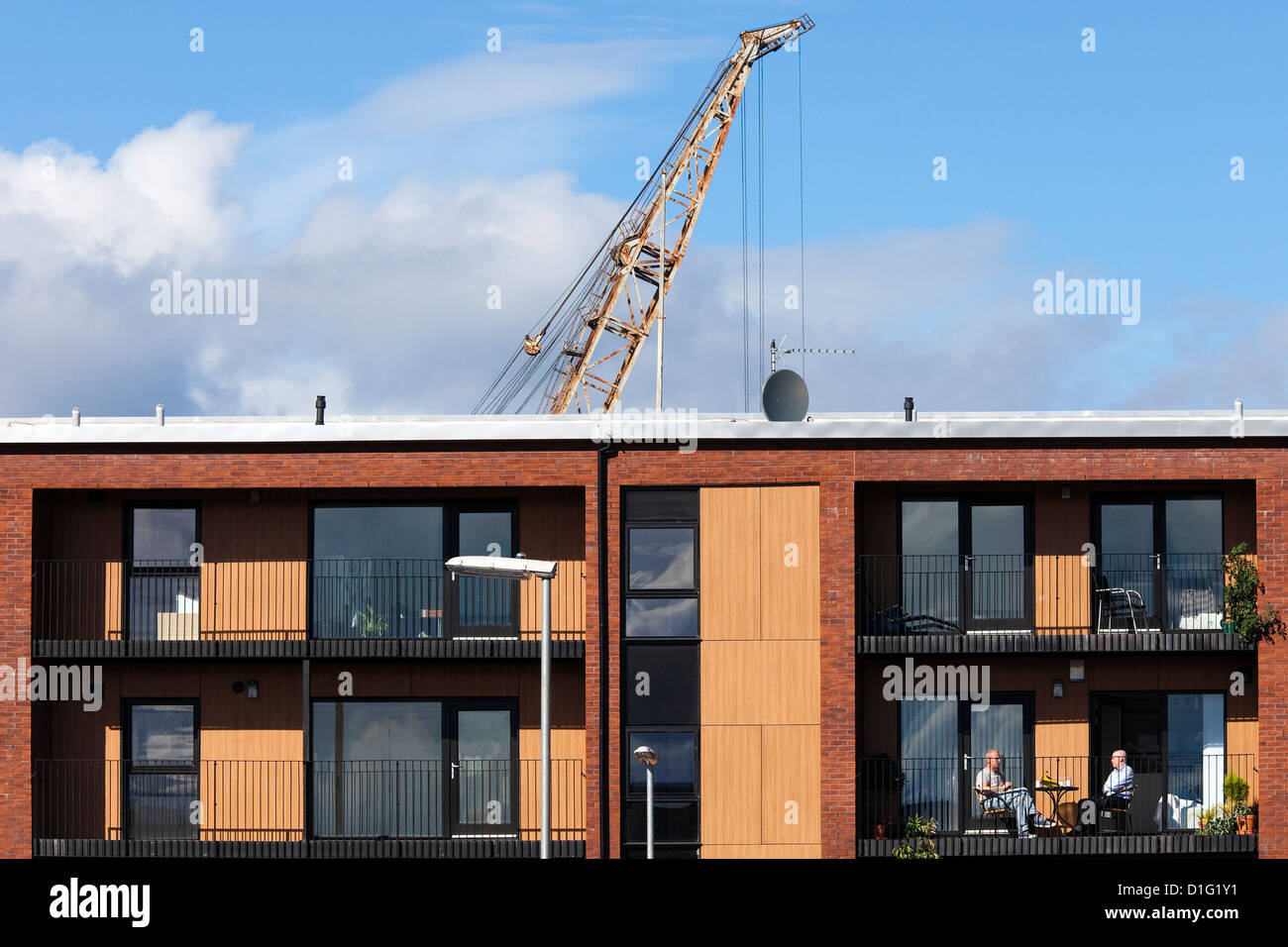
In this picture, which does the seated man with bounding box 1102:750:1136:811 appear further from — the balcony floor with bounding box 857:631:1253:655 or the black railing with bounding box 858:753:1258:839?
the balcony floor with bounding box 857:631:1253:655

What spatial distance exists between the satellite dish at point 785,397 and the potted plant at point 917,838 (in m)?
6.70

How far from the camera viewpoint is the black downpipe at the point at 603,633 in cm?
2311

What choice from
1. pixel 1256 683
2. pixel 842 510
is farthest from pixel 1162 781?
pixel 842 510

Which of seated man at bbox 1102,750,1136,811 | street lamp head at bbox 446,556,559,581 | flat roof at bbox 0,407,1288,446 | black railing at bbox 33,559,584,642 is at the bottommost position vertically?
seated man at bbox 1102,750,1136,811

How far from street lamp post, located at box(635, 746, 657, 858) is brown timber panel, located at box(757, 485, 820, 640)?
2735 millimetres

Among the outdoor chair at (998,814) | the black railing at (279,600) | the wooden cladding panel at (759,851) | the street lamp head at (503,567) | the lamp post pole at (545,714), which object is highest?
the street lamp head at (503,567)

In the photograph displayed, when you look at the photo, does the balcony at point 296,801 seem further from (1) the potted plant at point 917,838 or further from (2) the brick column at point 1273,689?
(2) the brick column at point 1273,689

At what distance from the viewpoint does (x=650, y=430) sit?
23.3 metres

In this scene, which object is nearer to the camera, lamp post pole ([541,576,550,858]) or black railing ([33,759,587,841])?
lamp post pole ([541,576,550,858])

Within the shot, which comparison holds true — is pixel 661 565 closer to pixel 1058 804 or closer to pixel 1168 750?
pixel 1058 804

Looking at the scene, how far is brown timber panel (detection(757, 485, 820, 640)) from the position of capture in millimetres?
23375

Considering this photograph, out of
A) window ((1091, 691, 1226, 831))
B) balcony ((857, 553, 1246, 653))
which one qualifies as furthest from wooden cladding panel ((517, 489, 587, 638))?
window ((1091, 691, 1226, 831))

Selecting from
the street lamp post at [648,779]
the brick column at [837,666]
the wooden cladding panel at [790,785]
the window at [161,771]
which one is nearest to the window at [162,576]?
the window at [161,771]
